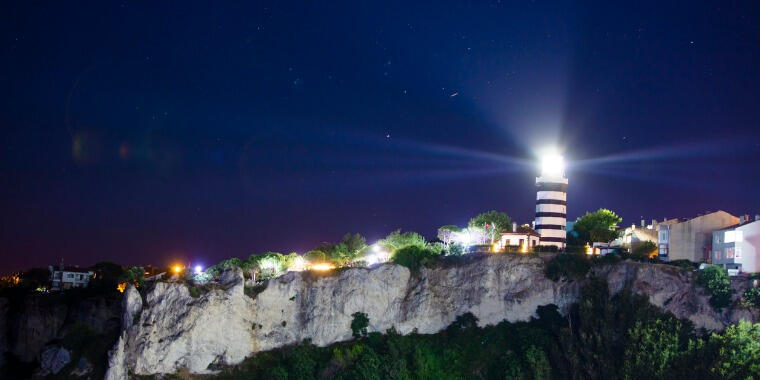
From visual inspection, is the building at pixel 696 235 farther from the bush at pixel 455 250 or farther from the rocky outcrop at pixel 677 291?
the bush at pixel 455 250

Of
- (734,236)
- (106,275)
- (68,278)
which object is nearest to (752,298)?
(734,236)

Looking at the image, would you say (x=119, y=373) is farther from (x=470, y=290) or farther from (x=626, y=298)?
(x=626, y=298)

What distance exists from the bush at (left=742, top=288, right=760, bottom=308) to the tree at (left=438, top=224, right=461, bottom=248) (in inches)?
1037

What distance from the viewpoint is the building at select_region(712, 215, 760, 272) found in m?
61.3

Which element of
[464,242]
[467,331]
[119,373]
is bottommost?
[119,373]

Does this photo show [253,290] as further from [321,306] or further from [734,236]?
[734,236]

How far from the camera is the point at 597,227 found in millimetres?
73188

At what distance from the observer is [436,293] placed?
205 ft

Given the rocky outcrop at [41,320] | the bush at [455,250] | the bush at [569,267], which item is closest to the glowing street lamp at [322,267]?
the bush at [455,250]

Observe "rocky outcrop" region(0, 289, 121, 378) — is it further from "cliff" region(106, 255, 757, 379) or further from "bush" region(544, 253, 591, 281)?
"bush" region(544, 253, 591, 281)

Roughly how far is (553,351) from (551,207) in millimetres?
17618

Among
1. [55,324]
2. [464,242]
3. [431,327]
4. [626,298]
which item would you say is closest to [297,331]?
[431,327]

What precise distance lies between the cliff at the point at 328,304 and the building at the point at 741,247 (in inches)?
289

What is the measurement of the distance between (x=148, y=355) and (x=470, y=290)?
24108 millimetres
